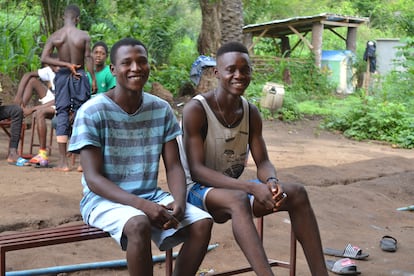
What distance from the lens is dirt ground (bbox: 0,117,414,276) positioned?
169 inches

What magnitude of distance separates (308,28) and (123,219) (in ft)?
64.7

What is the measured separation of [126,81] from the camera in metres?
3.25

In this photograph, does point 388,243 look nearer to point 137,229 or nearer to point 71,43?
point 137,229

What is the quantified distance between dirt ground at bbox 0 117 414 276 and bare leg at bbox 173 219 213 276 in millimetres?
1002

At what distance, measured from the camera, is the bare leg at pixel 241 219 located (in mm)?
Answer: 3004

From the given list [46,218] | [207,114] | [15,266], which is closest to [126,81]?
[207,114]

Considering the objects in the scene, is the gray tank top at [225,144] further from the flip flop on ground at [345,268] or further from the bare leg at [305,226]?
the flip flop on ground at [345,268]

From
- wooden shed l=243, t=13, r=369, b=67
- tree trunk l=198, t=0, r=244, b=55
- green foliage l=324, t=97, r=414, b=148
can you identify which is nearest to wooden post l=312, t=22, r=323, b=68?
wooden shed l=243, t=13, r=369, b=67

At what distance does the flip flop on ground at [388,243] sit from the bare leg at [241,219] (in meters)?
1.84

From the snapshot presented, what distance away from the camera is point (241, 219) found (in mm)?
3143

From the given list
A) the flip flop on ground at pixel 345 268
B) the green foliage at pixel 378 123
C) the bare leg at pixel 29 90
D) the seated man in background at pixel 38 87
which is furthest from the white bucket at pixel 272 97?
the flip flop on ground at pixel 345 268

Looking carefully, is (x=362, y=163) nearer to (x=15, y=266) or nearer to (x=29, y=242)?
(x=15, y=266)

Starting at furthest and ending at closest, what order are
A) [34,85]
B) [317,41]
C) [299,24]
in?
1. [299,24]
2. [317,41]
3. [34,85]

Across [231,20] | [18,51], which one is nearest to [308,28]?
[231,20]
